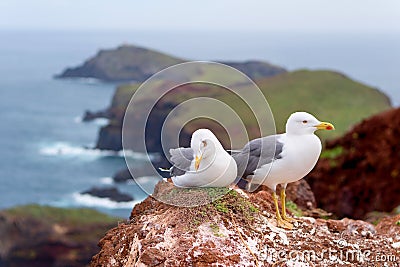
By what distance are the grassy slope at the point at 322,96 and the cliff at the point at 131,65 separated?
618cm

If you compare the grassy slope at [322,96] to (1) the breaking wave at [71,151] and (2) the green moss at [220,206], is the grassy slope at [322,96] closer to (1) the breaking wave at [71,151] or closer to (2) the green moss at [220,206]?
(1) the breaking wave at [71,151]

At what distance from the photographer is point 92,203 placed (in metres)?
42.7

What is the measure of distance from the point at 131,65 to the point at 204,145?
70.1m

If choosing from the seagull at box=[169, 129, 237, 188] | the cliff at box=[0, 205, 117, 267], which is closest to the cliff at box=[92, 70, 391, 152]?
the cliff at box=[0, 205, 117, 267]

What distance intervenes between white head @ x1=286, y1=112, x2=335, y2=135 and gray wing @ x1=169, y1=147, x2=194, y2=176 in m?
1.25

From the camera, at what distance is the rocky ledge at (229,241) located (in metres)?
5.98

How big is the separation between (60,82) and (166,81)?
90675 mm

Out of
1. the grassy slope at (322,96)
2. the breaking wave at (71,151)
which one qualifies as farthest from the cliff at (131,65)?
the breaking wave at (71,151)

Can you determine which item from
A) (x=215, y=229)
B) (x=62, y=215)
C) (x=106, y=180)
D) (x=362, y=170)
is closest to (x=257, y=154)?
(x=215, y=229)

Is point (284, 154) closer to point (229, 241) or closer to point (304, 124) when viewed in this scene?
point (304, 124)

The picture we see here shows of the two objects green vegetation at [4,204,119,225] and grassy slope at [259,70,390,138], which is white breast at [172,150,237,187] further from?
grassy slope at [259,70,390,138]

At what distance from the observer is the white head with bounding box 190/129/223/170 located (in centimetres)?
627

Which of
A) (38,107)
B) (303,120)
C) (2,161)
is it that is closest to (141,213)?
(303,120)

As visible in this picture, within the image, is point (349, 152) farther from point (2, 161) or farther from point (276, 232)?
point (2, 161)
